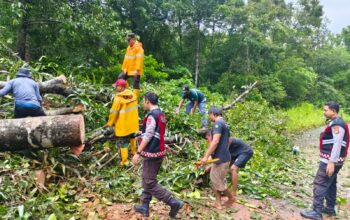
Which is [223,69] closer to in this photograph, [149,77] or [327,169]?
[149,77]

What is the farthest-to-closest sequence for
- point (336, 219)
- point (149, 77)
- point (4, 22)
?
point (149, 77)
point (4, 22)
point (336, 219)

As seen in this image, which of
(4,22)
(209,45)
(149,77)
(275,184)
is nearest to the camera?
(275,184)

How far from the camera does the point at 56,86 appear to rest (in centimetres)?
670

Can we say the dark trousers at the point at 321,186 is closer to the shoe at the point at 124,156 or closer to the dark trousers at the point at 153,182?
the dark trousers at the point at 153,182

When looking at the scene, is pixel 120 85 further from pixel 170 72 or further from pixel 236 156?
pixel 170 72

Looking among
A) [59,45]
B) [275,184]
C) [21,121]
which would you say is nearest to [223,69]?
[59,45]

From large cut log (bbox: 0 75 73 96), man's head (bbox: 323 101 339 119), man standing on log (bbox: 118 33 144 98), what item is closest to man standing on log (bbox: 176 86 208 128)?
man standing on log (bbox: 118 33 144 98)

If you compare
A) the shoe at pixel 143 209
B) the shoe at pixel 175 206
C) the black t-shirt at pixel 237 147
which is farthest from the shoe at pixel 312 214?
the shoe at pixel 143 209

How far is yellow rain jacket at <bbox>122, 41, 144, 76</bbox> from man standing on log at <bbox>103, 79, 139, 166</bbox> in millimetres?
1467

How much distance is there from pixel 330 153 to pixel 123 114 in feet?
10.8

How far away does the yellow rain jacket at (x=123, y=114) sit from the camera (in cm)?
617

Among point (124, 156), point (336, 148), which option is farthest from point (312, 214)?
point (124, 156)

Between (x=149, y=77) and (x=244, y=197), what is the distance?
1312cm

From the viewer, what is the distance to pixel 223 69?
29.3 meters
